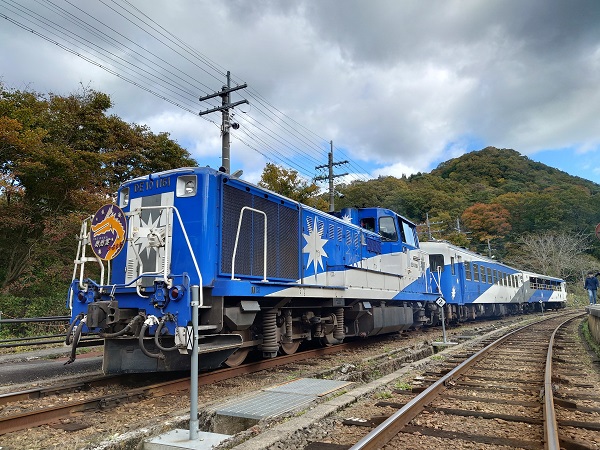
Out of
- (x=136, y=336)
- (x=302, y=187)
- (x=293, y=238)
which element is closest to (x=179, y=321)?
(x=136, y=336)

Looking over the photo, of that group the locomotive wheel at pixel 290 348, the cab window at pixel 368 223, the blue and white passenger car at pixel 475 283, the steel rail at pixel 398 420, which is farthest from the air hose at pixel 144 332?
the blue and white passenger car at pixel 475 283

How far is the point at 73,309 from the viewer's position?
226 inches

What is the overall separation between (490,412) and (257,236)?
3902 millimetres

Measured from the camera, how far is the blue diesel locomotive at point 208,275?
513 centimetres

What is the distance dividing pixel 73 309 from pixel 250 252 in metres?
2.53

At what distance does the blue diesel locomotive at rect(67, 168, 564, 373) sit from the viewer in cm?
513

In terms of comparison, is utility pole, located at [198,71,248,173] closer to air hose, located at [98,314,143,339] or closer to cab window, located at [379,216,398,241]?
cab window, located at [379,216,398,241]

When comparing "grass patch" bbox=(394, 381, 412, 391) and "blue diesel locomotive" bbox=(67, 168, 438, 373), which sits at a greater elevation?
"blue diesel locomotive" bbox=(67, 168, 438, 373)

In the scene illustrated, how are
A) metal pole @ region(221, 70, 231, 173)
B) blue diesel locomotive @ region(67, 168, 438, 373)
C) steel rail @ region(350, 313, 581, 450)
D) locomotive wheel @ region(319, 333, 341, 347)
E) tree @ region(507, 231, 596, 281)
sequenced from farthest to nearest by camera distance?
tree @ region(507, 231, 596, 281)
metal pole @ region(221, 70, 231, 173)
locomotive wheel @ region(319, 333, 341, 347)
blue diesel locomotive @ region(67, 168, 438, 373)
steel rail @ region(350, 313, 581, 450)

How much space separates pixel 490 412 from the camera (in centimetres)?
440

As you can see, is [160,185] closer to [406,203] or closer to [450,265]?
[450,265]

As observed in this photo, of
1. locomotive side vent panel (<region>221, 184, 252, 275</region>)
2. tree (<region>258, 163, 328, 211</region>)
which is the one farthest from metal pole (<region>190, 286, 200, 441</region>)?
tree (<region>258, 163, 328, 211</region>)

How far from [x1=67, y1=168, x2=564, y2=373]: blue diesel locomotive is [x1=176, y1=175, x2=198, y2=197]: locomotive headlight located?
15 millimetres

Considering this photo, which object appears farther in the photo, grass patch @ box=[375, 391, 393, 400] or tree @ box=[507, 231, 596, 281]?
tree @ box=[507, 231, 596, 281]
